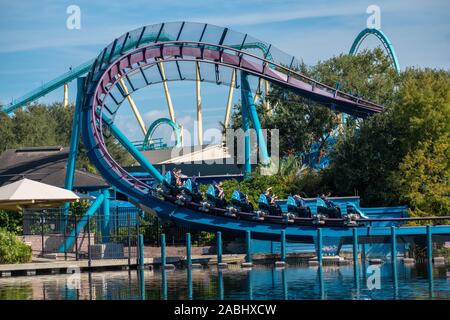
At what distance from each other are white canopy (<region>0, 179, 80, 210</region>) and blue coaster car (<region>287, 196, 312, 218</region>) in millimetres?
7213

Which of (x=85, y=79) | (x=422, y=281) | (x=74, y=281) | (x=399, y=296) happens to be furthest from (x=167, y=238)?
(x=399, y=296)

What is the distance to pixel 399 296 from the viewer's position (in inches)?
860

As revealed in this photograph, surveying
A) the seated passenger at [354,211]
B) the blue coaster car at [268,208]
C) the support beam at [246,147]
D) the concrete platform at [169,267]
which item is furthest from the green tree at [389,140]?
the concrete platform at [169,267]

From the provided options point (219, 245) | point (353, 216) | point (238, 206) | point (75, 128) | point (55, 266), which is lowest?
point (55, 266)

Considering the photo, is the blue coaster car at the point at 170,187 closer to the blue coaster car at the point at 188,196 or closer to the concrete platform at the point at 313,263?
the blue coaster car at the point at 188,196

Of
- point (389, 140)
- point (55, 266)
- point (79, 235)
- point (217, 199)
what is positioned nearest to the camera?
point (55, 266)

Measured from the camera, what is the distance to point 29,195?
31.1m

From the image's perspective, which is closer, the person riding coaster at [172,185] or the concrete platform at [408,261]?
the concrete platform at [408,261]

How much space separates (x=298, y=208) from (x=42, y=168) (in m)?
15.9

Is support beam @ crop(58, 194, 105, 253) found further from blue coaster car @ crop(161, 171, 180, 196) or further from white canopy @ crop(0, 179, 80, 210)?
blue coaster car @ crop(161, 171, 180, 196)

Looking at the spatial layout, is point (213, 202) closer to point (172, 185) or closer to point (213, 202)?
point (213, 202)

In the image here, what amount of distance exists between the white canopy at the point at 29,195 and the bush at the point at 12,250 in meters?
1.12

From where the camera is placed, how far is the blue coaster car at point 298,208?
3269 cm

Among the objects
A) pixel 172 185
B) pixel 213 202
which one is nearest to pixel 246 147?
pixel 172 185
